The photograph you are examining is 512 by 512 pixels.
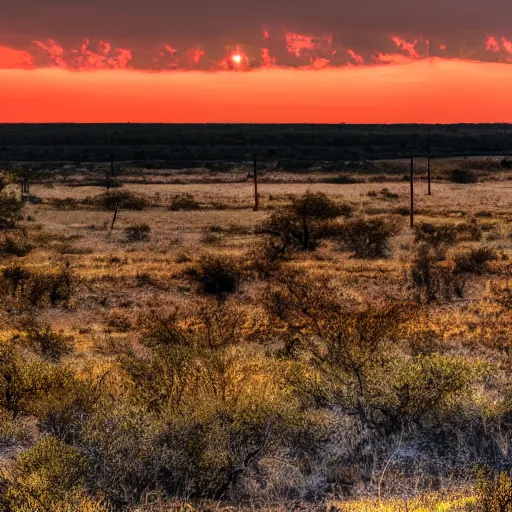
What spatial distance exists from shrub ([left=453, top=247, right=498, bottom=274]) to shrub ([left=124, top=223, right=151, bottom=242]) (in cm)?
1476

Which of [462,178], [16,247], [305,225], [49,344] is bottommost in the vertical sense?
[49,344]

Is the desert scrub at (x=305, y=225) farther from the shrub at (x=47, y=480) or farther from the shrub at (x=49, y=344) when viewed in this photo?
the shrub at (x=47, y=480)

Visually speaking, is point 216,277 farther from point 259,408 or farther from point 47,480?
point 47,480

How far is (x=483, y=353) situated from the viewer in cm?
1291

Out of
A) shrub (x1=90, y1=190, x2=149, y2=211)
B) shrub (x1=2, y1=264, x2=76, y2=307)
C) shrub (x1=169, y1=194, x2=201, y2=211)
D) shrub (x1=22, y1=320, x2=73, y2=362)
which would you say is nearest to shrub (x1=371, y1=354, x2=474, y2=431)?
Result: shrub (x1=22, y1=320, x2=73, y2=362)

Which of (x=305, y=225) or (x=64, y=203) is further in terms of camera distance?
(x=64, y=203)

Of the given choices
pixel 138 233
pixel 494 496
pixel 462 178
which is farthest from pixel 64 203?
pixel 494 496

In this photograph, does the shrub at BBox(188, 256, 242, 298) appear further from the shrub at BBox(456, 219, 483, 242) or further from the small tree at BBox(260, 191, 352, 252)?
the shrub at BBox(456, 219, 483, 242)

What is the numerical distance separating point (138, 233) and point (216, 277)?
1262 centimetres

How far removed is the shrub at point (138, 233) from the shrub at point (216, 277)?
10.7 m

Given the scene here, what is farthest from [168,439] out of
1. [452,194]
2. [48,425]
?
[452,194]

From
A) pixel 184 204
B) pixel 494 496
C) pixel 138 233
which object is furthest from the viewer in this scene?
pixel 184 204

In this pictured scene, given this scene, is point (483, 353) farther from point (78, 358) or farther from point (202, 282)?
point (202, 282)

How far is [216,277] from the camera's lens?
2058 centimetres
